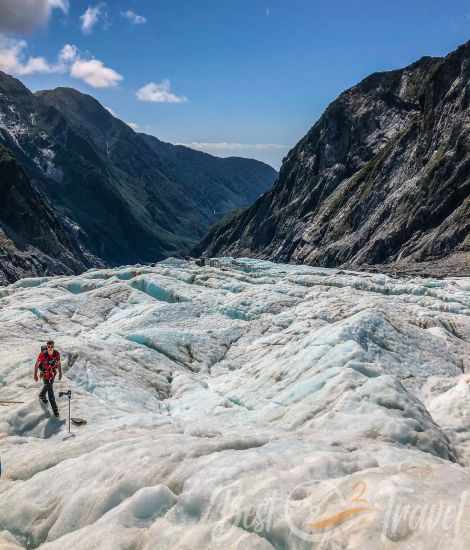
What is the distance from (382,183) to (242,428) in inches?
4826

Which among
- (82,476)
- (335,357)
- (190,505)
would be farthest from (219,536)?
(335,357)

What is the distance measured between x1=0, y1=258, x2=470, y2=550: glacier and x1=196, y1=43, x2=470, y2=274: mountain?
64.5 meters

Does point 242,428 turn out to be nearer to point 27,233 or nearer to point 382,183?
point 382,183

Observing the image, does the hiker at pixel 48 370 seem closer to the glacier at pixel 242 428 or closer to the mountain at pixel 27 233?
the glacier at pixel 242 428

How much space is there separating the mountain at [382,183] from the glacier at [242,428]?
6454cm

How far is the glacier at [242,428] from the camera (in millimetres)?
9695

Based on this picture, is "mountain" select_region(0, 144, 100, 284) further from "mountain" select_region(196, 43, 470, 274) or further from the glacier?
the glacier

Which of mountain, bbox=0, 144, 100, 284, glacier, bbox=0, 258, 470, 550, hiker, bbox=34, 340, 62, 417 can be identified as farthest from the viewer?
mountain, bbox=0, 144, 100, 284

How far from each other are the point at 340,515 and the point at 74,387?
15.2 meters

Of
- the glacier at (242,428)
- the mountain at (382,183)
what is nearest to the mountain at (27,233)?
the mountain at (382,183)

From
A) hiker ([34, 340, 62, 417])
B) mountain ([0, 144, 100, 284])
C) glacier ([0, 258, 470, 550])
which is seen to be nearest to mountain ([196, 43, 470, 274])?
glacier ([0, 258, 470, 550])

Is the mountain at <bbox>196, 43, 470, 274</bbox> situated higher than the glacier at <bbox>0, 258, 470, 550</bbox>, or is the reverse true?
the mountain at <bbox>196, 43, 470, 274</bbox>

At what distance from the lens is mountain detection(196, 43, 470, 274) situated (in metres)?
108

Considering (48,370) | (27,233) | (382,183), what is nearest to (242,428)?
(48,370)
